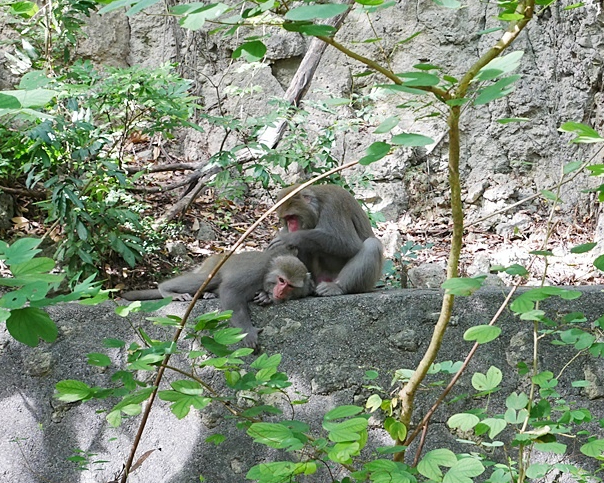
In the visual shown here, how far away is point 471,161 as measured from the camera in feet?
29.0

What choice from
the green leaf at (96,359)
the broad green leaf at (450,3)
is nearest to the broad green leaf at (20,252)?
the green leaf at (96,359)

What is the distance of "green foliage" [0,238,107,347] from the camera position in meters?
1.44

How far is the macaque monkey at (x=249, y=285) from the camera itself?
4.20m

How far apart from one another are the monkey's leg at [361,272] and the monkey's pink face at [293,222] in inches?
18.4

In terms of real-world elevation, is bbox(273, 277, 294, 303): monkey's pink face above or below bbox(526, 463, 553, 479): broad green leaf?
below

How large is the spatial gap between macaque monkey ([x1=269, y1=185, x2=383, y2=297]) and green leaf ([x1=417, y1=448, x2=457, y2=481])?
283 centimetres

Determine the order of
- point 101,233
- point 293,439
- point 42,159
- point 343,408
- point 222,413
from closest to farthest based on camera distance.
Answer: point 293,439 → point 343,408 → point 222,413 → point 42,159 → point 101,233

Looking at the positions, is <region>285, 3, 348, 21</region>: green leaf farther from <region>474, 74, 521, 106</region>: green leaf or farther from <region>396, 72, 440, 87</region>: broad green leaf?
<region>474, 74, 521, 106</region>: green leaf

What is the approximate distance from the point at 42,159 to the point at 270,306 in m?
2.18

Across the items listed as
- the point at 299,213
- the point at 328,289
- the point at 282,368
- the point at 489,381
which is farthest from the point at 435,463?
the point at 299,213

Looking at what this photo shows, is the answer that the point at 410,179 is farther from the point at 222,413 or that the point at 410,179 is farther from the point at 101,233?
the point at 222,413

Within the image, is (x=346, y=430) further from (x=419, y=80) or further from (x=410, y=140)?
(x=419, y=80)

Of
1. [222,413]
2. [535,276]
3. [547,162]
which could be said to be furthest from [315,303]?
[547,162]

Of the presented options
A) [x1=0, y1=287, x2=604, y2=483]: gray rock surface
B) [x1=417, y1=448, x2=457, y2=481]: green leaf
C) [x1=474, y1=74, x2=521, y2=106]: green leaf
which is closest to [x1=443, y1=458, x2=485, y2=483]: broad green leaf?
[x1=417, y1=448, x2=457, y2=481]: green leaf
